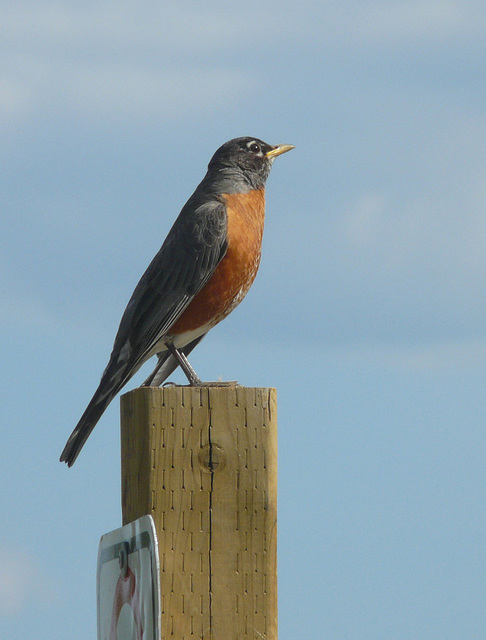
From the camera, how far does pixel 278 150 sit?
6.84 meters

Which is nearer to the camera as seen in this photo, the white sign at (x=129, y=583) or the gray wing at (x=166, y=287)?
the white sign at (x=129, y=583)

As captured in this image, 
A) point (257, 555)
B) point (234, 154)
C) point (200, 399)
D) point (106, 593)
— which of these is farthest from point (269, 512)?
point (234, 154)

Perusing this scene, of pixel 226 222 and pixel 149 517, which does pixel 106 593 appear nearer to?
pixel 149 517

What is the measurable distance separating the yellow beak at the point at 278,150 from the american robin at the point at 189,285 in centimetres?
59

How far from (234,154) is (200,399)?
12.3ft

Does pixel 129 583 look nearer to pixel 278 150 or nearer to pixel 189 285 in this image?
pixel 189 285

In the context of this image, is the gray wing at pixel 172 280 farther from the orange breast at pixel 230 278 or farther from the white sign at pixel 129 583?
the white sign at pixel 129 583

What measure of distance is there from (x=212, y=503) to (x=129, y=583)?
0.36m

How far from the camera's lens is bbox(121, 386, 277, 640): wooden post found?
2941mm

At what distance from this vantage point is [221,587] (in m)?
2.96

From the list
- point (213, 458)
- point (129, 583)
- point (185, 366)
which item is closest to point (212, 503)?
point (213, 458)

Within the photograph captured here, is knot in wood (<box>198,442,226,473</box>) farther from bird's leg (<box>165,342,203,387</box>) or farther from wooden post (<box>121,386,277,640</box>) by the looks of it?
bird's leg (<box>165,342,203,387</box>)

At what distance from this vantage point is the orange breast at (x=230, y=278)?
5.71m

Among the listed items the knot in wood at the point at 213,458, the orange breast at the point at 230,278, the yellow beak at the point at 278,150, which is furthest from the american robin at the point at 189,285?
the knot in wood at the point at 213,458
